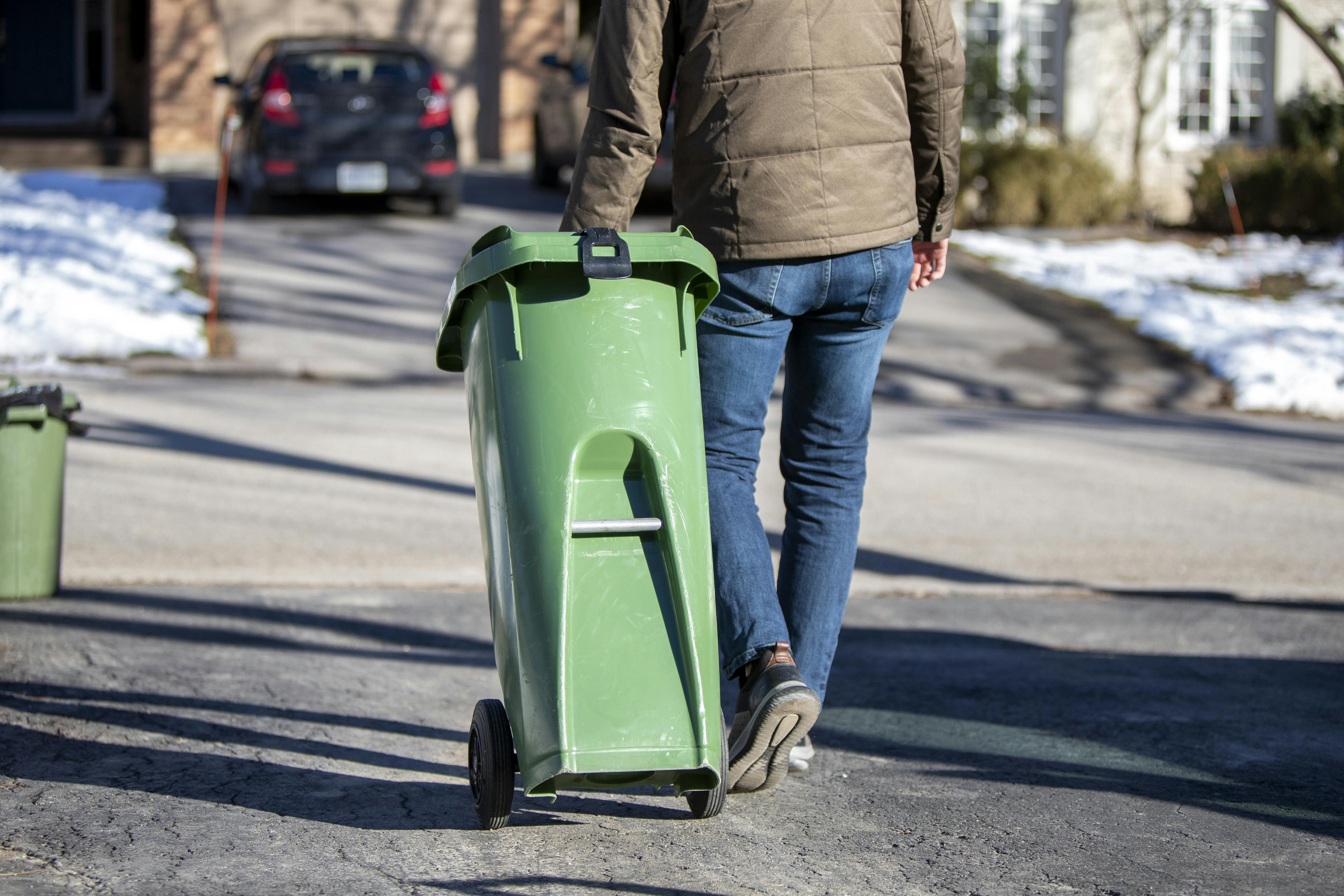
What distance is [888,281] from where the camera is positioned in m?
3.06

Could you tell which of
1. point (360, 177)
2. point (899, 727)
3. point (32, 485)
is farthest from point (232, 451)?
point (360, 177)

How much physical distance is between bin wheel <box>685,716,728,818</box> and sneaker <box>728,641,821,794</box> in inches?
1.8

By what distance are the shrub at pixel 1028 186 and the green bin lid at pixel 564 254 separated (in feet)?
47.8

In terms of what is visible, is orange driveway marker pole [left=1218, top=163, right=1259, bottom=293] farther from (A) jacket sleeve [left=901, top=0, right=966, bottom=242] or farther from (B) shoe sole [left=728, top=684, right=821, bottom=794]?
(B) shoe sole [left=728, top=684, right=821, bottom=794]

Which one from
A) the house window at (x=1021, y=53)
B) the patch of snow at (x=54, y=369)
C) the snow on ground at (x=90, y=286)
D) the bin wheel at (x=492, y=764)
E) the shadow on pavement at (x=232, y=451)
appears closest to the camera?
the bin wheel at (x=492, y=764)

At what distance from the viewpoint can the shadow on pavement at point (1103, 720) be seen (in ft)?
10.5

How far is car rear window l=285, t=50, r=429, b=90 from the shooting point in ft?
45.6

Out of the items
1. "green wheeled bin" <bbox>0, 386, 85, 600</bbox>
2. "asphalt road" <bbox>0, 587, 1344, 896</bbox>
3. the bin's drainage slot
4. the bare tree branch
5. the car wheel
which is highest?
the bare tree branch

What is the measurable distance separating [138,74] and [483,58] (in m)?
5.12

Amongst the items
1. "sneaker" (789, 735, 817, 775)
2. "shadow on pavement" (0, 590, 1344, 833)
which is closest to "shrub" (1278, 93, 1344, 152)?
"shadow on pavement" (0, 590, 1344, 833)

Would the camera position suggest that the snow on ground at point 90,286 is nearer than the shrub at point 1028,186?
Yes

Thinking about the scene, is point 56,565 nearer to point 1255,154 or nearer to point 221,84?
point 221,84

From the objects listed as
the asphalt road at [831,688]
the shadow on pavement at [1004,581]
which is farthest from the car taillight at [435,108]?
the shadow on pavement at [1004,581]

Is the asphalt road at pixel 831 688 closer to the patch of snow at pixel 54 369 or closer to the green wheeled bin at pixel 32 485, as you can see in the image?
the green wheeled bin at pixel 32 485
